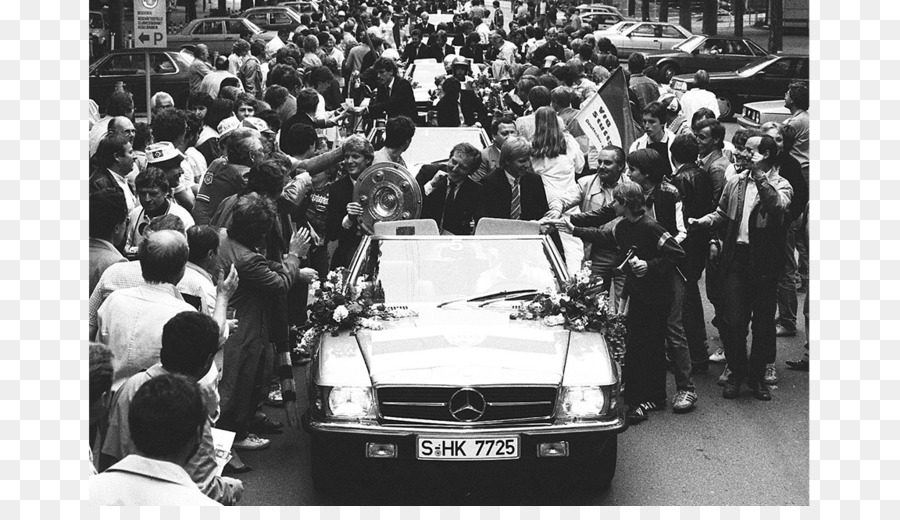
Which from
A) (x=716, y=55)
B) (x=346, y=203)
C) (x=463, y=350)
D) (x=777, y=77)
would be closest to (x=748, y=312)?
(x=346, y=203)

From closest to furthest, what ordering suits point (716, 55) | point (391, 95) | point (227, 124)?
point (227, 124)
point (391, 95)
point (716, 55)

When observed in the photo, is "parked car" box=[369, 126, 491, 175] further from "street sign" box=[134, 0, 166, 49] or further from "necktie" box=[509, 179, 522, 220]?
"street sign" box=[134, 0, 166, 49]

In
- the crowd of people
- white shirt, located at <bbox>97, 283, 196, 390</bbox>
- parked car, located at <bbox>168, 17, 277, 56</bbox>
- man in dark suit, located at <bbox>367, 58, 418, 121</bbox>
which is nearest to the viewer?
white shirt, located at <bbox>97, 283, 196, 390</bbox>

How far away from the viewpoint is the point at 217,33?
137ft

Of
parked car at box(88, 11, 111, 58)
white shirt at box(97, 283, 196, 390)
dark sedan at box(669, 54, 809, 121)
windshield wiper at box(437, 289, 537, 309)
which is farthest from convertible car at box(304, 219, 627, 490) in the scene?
parked car at box(88, 11, 111, 58)

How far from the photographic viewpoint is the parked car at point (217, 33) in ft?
133

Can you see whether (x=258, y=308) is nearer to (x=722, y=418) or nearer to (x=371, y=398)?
(x=371, y=398)

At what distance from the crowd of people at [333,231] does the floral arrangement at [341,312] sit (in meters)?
0.33

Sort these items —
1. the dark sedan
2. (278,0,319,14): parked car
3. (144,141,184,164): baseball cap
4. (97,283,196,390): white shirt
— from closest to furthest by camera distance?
(97,283,196,390): white shirt → (144,141,184,164): baseball cap → the dark sedan → (278,0,319,14): parked car

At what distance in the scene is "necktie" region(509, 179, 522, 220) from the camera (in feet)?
34.8

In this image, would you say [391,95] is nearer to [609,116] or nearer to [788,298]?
[609,116]

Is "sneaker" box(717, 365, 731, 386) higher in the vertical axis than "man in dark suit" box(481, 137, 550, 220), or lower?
lower

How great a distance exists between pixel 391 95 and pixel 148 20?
451cm

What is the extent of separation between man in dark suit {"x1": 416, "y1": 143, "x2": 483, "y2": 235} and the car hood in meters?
2.33
